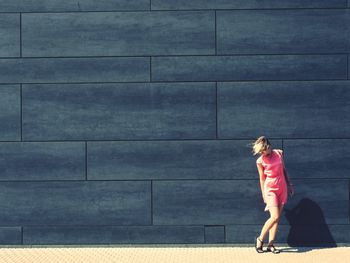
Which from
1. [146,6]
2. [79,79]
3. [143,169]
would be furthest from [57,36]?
[143,169]

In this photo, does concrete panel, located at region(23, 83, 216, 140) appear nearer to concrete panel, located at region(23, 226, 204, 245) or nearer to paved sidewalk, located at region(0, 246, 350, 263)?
concrete panel, located at region(23, 226, 204, 245)

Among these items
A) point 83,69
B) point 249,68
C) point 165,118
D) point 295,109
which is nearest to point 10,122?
point 83,69

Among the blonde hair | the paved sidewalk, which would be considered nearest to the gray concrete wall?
the paved sidewalk

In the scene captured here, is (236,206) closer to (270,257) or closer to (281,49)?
(270,257)

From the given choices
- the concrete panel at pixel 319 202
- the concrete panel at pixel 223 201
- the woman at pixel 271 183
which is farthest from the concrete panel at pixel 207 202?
the concrete panel at pixel 319 202

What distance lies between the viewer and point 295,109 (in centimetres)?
940

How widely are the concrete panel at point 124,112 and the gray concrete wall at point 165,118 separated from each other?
0.05ft

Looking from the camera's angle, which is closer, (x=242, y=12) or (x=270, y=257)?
(x=270, y=257)

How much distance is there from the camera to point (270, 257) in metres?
8.87

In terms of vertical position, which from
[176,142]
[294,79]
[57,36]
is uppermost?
[57,36]

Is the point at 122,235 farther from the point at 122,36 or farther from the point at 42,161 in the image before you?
the point at 122,36

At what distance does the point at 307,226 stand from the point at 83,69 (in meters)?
4.13

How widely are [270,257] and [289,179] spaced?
1.22m

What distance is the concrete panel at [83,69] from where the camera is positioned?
31.1 ft
